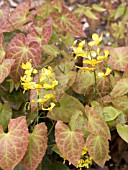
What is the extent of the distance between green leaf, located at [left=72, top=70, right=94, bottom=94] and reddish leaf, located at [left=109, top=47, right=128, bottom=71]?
0.45 feet

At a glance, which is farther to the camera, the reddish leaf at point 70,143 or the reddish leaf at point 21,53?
the reddish leaf at point 21,53

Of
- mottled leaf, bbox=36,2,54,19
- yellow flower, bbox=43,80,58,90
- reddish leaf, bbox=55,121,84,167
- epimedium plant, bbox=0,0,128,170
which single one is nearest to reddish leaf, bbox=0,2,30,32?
epimedium plant, bbox=0,0,128,170

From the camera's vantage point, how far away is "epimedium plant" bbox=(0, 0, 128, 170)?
4.60 feet

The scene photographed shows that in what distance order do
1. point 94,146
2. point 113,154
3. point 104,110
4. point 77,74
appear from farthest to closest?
1. point 113,154
2. point 77,74
3. point 104,110
4. point 94,146

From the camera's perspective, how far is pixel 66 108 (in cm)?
159

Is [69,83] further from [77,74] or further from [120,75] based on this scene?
[120,75]

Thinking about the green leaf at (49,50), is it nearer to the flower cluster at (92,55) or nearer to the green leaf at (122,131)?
the flower cluster at (92,55)

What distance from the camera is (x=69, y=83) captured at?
1.61 metres

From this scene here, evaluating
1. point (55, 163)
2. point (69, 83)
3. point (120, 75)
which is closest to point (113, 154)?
point (55, 163)

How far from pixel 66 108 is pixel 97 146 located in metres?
0.23

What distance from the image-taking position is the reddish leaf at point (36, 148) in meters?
1.43

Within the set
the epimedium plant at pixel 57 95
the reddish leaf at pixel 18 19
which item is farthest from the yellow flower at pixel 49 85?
the reddish leaf at pixel 18 19

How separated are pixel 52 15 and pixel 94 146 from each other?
0.67 metres

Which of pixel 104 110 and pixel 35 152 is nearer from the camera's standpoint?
pixel 35 152
